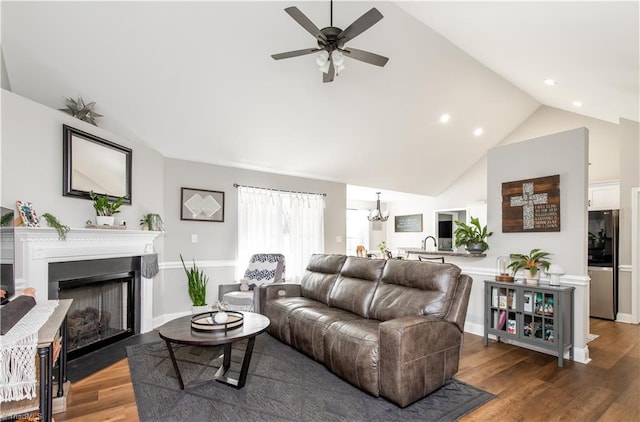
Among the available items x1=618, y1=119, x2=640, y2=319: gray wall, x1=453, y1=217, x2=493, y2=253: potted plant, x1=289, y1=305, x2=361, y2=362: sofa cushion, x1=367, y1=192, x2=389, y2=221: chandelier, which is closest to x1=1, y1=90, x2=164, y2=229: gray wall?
x1=289, y1=305, x2=361, y2=362: sofa cushion

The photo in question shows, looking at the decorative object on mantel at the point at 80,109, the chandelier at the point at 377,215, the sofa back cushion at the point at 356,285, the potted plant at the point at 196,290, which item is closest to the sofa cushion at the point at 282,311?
the sofa back cushion at the point at 356,285

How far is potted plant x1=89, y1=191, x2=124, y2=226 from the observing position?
356 centimetres

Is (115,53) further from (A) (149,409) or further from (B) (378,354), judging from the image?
(B) (378,354)

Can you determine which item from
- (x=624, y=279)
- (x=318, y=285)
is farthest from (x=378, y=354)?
(x=624, y=279)

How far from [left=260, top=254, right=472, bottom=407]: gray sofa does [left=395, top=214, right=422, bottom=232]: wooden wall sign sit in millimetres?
5719

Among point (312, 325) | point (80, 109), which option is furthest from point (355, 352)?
point (80, 109)

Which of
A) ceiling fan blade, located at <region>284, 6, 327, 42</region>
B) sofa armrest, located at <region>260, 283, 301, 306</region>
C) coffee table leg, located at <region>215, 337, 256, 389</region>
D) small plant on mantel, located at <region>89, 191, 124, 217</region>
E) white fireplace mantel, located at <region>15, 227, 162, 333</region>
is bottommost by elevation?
coffee table leg, located at <region>215, 337, 256, 389</region>

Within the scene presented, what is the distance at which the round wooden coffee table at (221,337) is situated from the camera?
2.45 meters

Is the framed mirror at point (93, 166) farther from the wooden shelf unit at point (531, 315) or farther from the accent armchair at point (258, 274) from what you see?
the wooden shelf unit at point (531, 315)

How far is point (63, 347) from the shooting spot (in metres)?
2.52

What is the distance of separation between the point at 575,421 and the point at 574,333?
4.71 ft

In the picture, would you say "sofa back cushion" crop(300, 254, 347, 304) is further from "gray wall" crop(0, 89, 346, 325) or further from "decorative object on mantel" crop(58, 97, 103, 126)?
"decorative object on mantel" crop(58, 97, 103, 126)

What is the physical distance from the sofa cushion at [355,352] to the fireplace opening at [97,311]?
8.65ft

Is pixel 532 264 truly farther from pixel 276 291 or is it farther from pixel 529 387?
pixel 276 291
